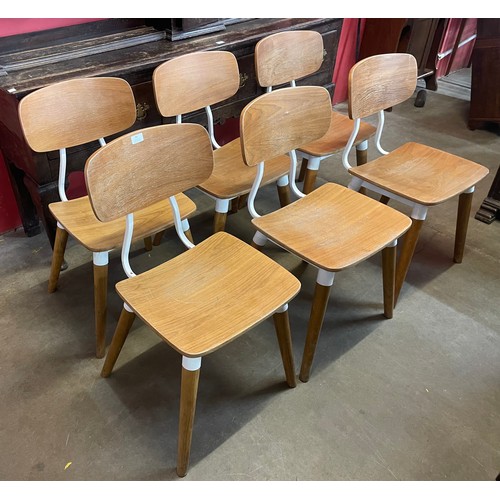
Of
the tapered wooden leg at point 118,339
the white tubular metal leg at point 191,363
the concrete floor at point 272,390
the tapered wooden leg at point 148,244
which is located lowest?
the concrete floor at point 272,390

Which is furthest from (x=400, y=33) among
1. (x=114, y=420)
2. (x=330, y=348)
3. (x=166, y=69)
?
(x=114, y=420)

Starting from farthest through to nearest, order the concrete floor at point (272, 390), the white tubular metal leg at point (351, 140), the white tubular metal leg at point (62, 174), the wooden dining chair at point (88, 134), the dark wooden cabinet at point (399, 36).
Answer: the dark wooden cabinet at point (399, 36), the white tubular metal leg at point (351, 140), the white tubular metal leg at point (62, 174), the wooden dining chair at point (88, 134), the concrete floor at point (272, 390)

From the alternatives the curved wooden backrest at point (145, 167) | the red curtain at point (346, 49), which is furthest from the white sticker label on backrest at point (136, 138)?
the red curtain at point (346, 49)

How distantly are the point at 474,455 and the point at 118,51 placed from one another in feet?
6.04

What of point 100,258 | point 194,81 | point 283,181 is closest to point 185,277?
point 100,258

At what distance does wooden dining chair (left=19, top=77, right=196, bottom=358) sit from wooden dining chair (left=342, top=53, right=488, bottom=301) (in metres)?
0.72

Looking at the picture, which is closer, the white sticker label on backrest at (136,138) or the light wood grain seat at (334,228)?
the white sticker label on backrest at (136,138)

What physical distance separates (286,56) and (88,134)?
938 mm

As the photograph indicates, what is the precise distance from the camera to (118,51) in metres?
1.79

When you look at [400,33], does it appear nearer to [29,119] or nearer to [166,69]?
[166,69]

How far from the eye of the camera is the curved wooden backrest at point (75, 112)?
1.41 m

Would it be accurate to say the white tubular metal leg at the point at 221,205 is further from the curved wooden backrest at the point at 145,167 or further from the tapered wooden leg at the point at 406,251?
the tapered wooden leg at the point at 406,251

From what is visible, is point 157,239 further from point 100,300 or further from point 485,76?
point 485,76
